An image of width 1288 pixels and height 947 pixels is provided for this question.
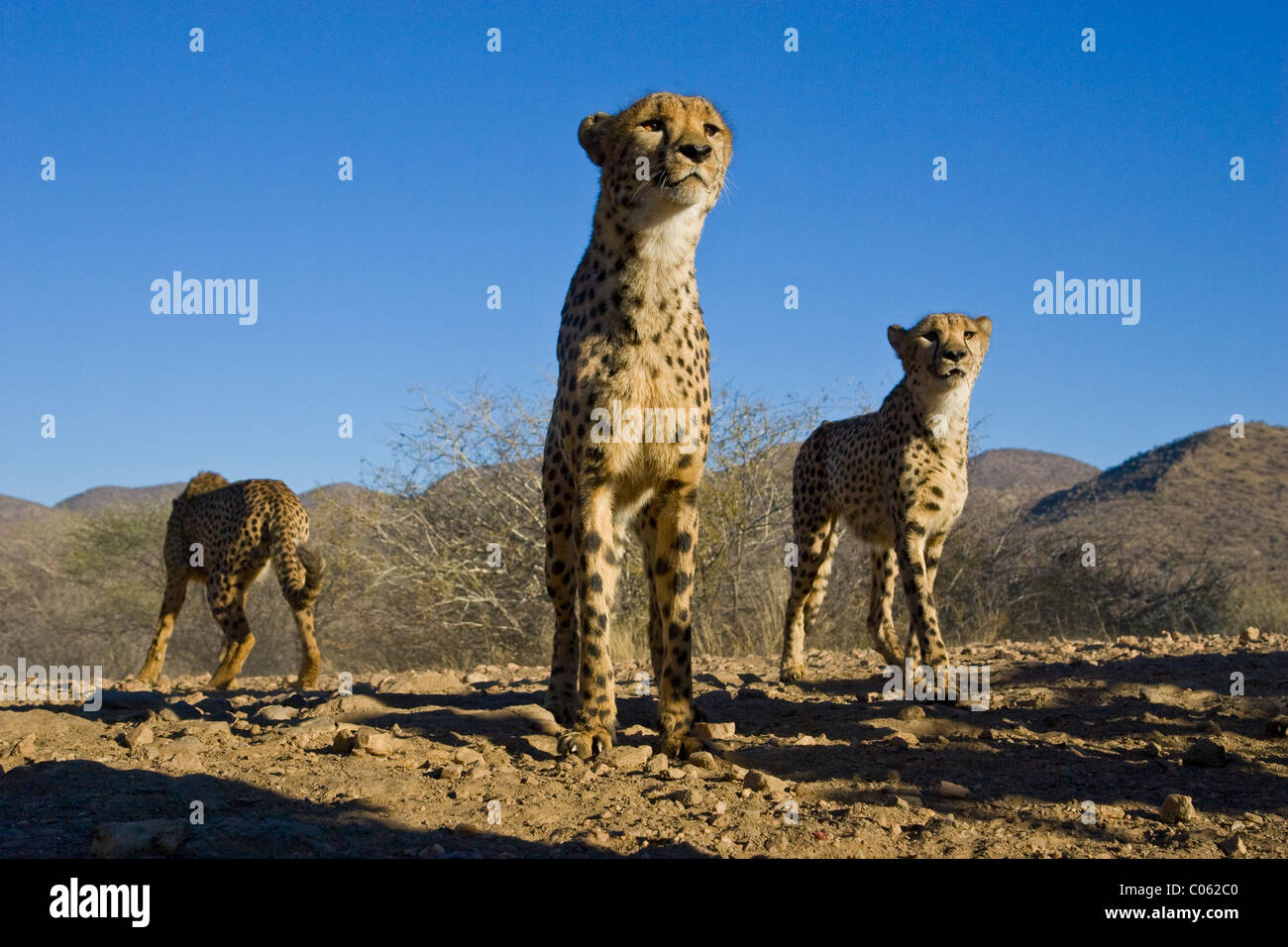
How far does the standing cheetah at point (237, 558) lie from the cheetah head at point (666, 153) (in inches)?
171

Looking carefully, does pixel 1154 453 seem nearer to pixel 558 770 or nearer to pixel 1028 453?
pixel 1028 453

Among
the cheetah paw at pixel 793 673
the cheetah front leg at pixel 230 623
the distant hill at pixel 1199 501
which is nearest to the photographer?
the cheetah paw at pixel 793 673

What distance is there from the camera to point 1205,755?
12.7ft

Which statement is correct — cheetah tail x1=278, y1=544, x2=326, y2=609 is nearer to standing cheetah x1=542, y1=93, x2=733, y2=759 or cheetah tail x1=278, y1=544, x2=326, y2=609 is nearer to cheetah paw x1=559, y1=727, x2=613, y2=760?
standing cheetah x1=542, y1=93, x2=733, y2=759

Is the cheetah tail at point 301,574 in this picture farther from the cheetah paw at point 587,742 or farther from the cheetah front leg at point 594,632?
the cheetah paw at point 587,742

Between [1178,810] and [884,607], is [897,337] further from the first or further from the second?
[1178,810]

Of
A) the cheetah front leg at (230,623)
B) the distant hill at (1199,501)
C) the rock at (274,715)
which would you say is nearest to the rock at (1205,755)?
the rock at (274,715)

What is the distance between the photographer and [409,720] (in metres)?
4.63

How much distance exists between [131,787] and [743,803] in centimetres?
179

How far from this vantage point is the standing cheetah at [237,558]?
25.4 ft

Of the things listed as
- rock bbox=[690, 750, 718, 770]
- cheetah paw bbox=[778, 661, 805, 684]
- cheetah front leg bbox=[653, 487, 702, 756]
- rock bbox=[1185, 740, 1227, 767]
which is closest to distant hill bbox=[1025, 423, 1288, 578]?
cheetah paw bbox=[778, 661, 805, 684]

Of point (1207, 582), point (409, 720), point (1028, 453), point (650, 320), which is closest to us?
point (650, 320)

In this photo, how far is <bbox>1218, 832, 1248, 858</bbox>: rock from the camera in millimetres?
2878
